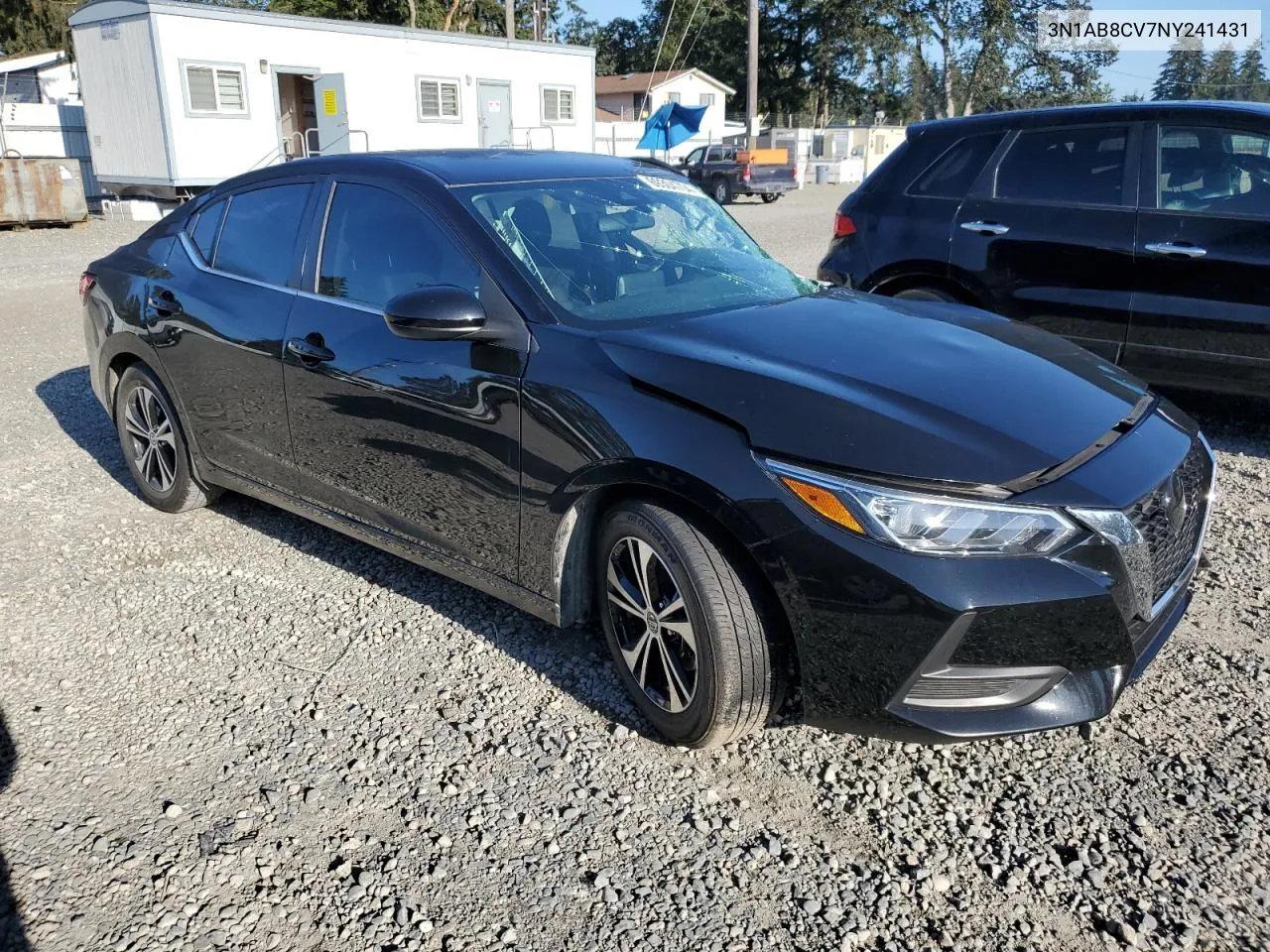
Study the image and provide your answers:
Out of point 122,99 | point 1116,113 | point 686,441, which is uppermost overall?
point 122,99

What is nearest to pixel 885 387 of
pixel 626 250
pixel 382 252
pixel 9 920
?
pixel 626 250

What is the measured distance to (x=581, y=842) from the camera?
8.77 feet

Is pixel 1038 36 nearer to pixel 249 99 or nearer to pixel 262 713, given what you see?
pixel 249 99

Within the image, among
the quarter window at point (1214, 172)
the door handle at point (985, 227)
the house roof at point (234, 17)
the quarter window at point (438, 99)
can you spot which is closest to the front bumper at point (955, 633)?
the quarter window at point (1214, 172)

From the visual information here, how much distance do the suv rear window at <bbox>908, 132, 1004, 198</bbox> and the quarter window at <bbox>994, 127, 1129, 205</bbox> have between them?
0.14 meters

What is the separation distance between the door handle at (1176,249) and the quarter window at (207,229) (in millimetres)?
4610

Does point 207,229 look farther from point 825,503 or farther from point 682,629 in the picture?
point 825,503

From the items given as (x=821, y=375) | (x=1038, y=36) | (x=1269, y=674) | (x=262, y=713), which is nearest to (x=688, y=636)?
(x=821, y=375)

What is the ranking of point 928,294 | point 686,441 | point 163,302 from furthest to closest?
point 928,294, point 163,302, point 686,441

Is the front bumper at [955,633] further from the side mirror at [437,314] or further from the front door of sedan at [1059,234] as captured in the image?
the front door of sedan at [1059,234]

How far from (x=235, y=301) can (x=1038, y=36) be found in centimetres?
6168

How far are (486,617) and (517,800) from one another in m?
1.14

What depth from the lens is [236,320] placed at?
4.15 metres

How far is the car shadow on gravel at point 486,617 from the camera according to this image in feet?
11.1
